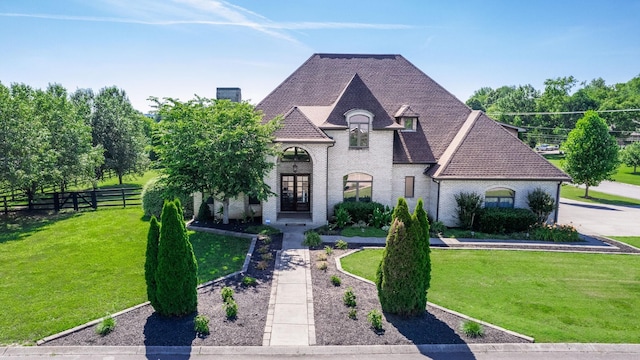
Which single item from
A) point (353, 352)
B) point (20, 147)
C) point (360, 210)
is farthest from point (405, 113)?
point (20, 147)

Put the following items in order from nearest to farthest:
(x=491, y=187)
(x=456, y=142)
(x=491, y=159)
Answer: (x=491, y=187)
(x=491, y=159)
(x=456, y=142)

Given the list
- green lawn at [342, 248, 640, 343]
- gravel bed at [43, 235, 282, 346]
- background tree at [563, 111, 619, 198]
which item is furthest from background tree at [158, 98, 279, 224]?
background tree at [563, 111, 619, 198]

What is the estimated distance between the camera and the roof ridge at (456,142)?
806 inches

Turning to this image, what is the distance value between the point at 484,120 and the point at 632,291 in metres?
12.1

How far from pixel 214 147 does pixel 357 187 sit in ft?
27.3

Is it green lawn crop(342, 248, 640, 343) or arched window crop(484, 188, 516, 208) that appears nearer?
green lawn crop(342, 248, 640, 343)

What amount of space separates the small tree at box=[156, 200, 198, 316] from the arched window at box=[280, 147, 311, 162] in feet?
38.7

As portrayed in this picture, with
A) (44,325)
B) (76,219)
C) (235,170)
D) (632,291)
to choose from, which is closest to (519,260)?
(632,291)

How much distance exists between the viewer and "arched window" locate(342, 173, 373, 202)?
70.0ft

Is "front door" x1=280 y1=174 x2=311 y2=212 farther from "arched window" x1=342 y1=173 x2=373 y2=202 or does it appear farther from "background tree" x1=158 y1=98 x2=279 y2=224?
"background tree" x1=158 y1=98 x2=279 y2=224

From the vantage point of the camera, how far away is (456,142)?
21.9 metres

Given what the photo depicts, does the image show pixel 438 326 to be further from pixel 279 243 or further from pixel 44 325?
pixel 44 325

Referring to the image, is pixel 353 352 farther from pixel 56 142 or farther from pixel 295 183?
pixel 56 142

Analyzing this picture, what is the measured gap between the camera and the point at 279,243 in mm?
17516
